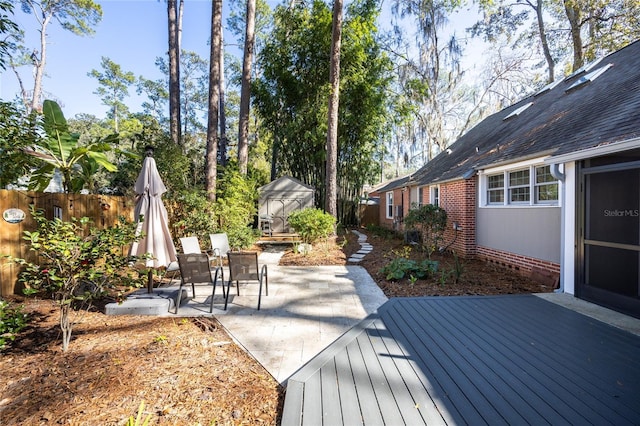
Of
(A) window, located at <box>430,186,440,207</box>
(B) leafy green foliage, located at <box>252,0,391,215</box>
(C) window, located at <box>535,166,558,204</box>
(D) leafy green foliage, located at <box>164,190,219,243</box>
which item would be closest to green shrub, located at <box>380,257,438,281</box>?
(C) window, located at <box>535,166,558,204</box>

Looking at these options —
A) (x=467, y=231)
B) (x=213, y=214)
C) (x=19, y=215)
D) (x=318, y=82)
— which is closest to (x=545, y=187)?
(x=467, y=231)

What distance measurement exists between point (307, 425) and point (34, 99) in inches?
1071

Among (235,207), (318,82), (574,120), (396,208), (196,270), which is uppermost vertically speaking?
(318,82)

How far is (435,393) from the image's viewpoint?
2309 millimetres

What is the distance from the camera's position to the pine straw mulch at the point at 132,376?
6.92 ft

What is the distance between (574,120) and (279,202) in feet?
35.1

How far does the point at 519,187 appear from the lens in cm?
675

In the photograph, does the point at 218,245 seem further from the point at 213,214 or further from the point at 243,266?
the point at 243,266

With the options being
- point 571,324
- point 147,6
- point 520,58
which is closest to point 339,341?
point 571,324

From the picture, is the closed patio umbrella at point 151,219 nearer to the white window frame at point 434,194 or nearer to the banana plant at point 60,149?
the banana plant at point 60,149

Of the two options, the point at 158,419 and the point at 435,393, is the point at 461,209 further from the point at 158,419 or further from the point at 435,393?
the point at 158,419

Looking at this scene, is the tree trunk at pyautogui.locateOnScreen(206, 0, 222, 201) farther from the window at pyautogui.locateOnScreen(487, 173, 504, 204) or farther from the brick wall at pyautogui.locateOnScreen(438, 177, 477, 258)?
the window at pyautogui.locateOnScreen(487, 173, 504, 204)

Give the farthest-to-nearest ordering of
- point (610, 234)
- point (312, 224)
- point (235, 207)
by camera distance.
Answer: point (235, 207) → point (312, 224) → point (610, 234)

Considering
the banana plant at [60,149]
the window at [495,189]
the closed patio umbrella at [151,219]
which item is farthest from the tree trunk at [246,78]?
the window at [495,189]
